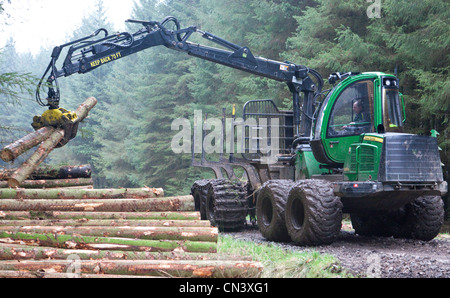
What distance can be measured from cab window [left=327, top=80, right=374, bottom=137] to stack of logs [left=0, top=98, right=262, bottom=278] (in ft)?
11.2

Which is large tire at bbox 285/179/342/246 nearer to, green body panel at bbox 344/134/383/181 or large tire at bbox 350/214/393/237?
green body panel at bbox 344/134/383/181

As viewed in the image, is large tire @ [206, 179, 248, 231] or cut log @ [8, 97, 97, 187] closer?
cut log @ [8, 97, 97, 187]

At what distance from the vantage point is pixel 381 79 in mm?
9242

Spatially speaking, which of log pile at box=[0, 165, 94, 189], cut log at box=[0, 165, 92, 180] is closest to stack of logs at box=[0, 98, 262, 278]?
log pile at box=[0, 165, 94, 189]

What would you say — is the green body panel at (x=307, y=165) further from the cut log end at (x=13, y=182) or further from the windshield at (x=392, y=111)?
the cut log end at (x=13, y=182)

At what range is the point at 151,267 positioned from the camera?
5.85 m

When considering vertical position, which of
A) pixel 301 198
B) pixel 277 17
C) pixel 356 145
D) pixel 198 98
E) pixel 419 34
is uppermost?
pixel 277 17

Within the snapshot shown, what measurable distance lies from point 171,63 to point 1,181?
26.5 meters

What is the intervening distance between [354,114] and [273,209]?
2326mm

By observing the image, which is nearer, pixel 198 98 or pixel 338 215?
pixel 338 215

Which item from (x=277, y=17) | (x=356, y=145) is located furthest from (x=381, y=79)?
(x=277, y=17)

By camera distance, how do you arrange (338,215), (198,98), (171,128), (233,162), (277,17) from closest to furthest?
(338,215)
(233,162)
(277,17)
(198,98)
(171,128)

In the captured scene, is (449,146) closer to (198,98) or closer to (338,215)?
(338,215)

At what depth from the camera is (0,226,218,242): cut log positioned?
675cm
